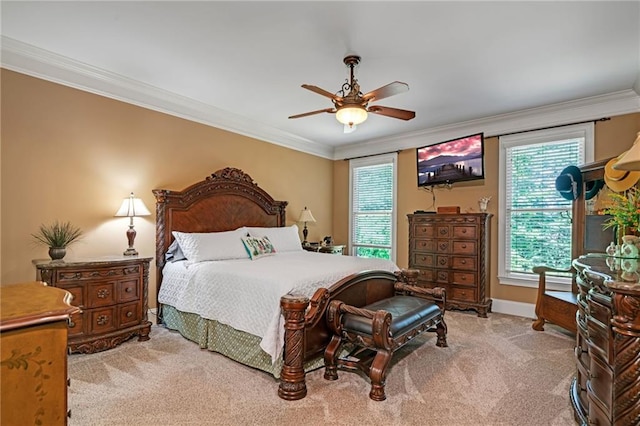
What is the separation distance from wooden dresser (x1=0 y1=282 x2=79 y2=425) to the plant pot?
221cm

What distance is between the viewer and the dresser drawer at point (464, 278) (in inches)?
179

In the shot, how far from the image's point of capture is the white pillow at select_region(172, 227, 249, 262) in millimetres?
3674

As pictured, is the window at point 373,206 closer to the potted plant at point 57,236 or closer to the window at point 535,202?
the window at point 535,202

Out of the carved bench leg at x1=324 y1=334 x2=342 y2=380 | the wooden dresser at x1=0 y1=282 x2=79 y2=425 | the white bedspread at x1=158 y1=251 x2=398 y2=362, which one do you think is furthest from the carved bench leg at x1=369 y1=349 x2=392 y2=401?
the wooden dresser at x1=0 y1=282 x2=79 y2=425

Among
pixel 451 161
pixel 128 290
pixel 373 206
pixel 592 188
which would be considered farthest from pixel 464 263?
pixel 128 290

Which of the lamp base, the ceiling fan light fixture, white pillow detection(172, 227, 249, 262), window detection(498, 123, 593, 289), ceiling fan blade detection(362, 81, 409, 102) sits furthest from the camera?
window detection(498, 123, 593, 289)

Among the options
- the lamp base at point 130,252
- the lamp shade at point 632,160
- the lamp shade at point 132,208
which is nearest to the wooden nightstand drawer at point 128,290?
the lamp base at point 130,252

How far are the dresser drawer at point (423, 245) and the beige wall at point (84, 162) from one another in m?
3.07

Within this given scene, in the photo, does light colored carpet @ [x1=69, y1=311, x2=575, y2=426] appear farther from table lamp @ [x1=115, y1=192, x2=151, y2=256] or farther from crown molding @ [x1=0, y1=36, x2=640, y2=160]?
crown molding @ [x1=0, y1=36, x2=640, y2=160]

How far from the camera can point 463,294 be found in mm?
4617

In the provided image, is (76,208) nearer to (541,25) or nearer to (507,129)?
(541,25)

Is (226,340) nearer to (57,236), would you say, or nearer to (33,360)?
(57,236)

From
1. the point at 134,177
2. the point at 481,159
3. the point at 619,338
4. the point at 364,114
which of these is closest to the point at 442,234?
the point at 481,159

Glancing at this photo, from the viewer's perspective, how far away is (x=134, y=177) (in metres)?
3.82
